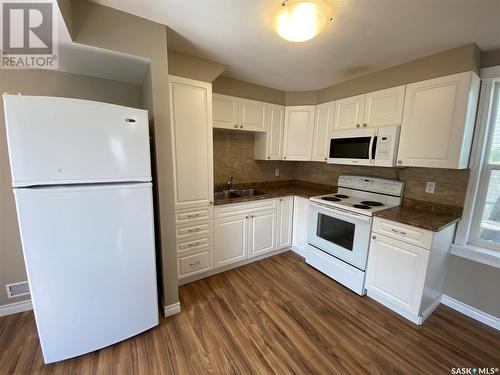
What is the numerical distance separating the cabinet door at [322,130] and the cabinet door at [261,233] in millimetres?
1038

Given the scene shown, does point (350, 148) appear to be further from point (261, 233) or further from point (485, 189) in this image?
point (261, 233)

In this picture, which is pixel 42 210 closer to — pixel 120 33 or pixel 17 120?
pixel 17 120

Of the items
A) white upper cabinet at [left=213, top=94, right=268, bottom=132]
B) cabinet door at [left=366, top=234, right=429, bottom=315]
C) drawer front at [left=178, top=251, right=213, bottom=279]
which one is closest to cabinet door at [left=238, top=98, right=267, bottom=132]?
white upper cabinet at [left=213, top=94, right=268, bottom=132]

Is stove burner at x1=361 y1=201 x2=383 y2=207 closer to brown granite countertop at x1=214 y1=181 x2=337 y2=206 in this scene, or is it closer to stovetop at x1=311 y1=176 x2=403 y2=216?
stovetop at x1=311 y1=176 x2=403 y2=216

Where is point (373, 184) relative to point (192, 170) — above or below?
below

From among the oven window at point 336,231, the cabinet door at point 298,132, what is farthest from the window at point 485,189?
the cabinet door at point 298,132

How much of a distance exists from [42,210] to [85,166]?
13.2 inches

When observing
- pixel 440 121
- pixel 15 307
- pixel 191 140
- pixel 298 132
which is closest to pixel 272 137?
pixel 298 132

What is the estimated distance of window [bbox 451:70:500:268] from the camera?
1759 millimetres

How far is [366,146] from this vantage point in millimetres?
2240

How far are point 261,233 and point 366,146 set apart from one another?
1.62m

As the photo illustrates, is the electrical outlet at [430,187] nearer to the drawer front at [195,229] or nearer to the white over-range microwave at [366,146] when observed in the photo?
the white over-range microwave at [366,146]

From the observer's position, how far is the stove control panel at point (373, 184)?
228 cm

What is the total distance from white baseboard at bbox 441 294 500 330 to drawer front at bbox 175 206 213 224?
2.55m
